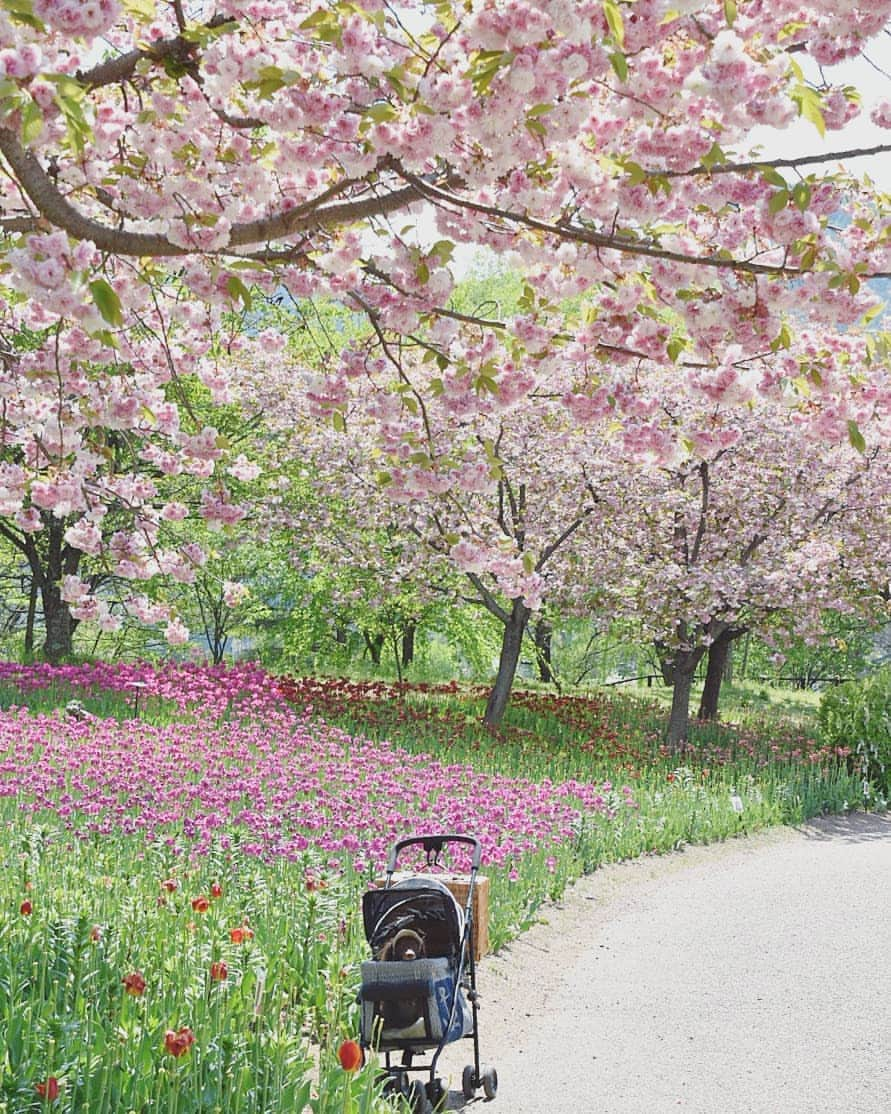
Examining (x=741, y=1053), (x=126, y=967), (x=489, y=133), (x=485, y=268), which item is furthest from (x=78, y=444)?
(x=485, y=268)

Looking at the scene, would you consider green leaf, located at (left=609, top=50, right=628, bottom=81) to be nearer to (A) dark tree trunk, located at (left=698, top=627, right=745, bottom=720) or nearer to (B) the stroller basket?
(B) the stroller basket

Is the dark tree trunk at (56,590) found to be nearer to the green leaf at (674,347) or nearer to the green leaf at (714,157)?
the green leaf at (674,347)

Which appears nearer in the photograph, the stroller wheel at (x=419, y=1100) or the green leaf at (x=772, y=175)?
the green leaf at (x=772, y=175)

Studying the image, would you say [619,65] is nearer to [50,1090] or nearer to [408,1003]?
[50,1090]

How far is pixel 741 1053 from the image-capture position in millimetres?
5262

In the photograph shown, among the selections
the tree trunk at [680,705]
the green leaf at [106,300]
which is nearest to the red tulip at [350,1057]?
the green leaf at [106,300]

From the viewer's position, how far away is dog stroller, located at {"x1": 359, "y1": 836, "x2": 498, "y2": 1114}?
161 inches

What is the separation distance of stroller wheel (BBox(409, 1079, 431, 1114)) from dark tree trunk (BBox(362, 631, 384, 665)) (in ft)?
71.3

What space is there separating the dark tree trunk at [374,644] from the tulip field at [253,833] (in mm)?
9075

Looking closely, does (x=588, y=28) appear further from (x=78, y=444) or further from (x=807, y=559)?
(x=807, y=559)

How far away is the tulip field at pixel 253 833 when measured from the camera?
360 cm

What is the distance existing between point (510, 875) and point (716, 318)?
4352mm

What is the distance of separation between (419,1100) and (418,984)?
1.63 feet

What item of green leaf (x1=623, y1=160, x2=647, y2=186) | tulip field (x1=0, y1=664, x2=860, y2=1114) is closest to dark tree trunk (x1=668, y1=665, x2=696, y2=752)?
tulip field (x1=0, y1=664, x2=860, y2=1114)
